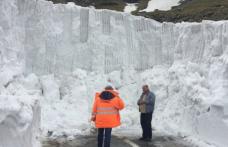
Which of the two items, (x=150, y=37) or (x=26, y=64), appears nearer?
(x=26, y=64)

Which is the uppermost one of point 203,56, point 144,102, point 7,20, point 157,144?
point 7,20

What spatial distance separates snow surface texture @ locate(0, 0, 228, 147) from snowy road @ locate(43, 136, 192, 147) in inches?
27.5

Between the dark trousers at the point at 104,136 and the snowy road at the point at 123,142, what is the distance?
1.20 meters

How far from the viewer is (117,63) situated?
18141 millimetres

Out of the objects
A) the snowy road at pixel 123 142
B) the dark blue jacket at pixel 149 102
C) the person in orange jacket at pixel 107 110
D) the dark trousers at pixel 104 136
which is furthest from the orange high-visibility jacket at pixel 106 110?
the dark blue jacket at pixel 149 102

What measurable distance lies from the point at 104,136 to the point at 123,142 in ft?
5.80

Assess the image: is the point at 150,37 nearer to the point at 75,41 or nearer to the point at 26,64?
the point at 75,41

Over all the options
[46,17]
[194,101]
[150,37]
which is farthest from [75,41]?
[194,101]

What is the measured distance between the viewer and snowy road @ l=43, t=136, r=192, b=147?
11884mm

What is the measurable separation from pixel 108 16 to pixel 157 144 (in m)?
7.45

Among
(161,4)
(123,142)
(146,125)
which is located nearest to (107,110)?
(123,142)

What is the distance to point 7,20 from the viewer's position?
570 inches

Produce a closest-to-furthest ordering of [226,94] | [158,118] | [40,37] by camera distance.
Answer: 1. [226,94]
2. [158,118]
3. [40,37]

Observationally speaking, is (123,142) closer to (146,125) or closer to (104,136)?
(146,125)
